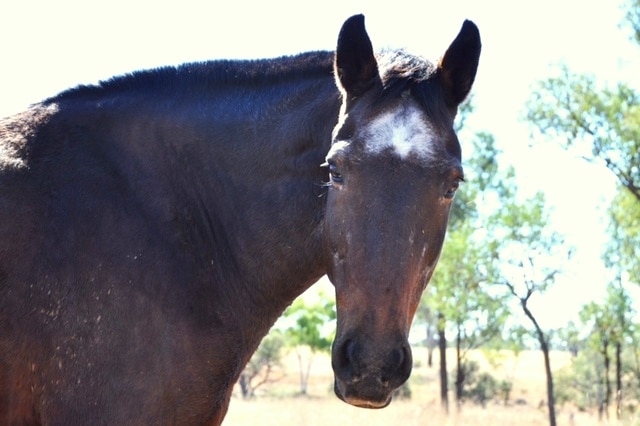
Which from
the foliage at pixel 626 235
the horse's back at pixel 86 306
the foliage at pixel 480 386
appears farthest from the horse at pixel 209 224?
the foliage at pixel 480 386

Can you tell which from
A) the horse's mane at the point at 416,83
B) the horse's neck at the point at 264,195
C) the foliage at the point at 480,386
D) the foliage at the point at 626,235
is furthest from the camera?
the foliage at the point at 480,386

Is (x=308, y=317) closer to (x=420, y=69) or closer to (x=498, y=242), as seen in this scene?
(x=498, y=242)

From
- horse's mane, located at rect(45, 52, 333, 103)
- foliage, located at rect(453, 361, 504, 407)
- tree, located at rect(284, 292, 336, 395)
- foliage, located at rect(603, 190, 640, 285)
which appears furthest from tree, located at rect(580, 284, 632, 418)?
horse's mane, located at rect(45, 52, 333, 103)

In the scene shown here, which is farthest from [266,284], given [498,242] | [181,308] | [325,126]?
[498,242]

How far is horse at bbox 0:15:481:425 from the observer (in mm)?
3637

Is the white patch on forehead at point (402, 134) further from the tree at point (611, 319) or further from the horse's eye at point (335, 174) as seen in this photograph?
the tree at point (611, 319)

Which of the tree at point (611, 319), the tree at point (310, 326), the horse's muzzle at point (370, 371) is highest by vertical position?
the horse's muzzle at point (370, 371)

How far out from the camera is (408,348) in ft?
11.4

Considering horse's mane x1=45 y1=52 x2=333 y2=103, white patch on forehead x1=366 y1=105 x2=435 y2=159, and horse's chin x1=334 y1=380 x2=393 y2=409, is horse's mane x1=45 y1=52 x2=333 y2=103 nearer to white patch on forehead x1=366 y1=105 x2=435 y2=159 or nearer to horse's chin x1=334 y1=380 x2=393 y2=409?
white patch on forehead x1=366 y1=105 x2=435 y2=159

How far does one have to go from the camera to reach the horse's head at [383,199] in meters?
3.45

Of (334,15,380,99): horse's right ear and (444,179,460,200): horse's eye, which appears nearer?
(444,179,460,200): horse's eye

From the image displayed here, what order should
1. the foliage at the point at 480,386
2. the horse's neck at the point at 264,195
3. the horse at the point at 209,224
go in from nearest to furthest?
the horse at the point at 209,224, the horse's neck at the point at 264,195, the foliage at the point at 480,386

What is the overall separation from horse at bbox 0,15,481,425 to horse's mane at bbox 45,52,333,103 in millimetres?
17

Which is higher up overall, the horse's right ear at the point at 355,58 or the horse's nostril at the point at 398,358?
the horse's right ear at the point at 355,58
